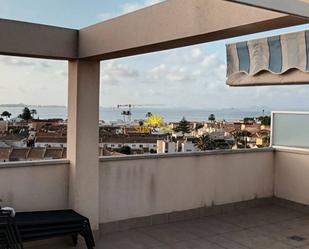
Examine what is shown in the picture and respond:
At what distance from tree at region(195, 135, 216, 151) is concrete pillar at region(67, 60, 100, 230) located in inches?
106

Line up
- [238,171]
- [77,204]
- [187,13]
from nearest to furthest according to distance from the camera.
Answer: [187,13], [77,204], [238,171]

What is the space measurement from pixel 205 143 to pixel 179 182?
62.8 inches

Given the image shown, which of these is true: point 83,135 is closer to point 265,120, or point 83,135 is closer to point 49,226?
point 49,226

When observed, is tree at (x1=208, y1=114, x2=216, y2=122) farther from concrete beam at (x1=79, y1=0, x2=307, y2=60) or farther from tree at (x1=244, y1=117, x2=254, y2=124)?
concrete beam at (x1=79, y1=0, x2=307, y2=60)

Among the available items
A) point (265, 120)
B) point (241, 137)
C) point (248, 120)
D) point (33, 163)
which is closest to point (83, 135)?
point (33, 163)

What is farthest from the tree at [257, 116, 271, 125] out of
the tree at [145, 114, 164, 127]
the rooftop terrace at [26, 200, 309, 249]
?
the tree at [145, 114, 164, 127]

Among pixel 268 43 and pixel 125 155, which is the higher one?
pixel 268 43

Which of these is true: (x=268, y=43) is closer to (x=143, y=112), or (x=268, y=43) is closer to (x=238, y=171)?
(x=238, y=171)

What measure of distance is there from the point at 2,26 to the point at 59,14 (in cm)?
70

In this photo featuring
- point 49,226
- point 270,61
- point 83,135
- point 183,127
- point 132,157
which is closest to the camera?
point 49,226

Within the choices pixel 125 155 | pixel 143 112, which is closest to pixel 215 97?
pixel 143 112

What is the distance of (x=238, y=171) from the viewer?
7320 millimetres

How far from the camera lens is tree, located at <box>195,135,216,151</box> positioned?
751 cm

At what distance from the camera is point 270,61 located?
199 inches
